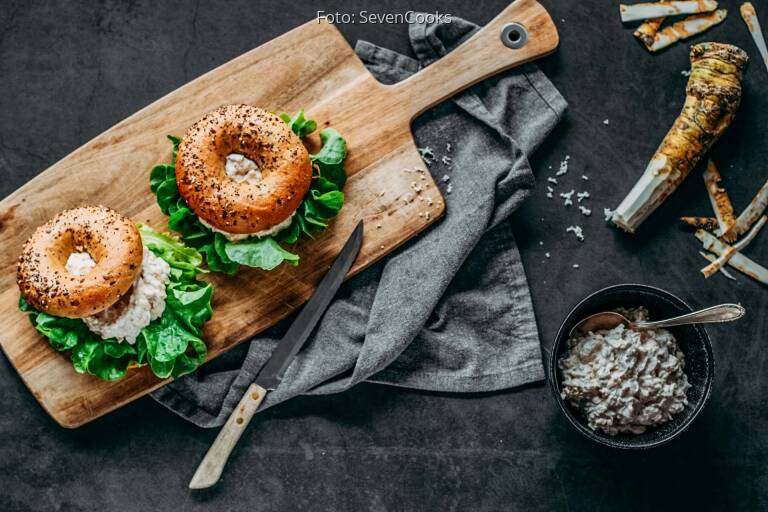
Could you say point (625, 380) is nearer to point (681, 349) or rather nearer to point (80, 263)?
point (681, 349)

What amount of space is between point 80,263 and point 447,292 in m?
1.62

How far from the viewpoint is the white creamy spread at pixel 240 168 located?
10.2 feet

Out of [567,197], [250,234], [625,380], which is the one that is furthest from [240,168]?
[625,380]

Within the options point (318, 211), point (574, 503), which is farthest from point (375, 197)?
point (574, 503)

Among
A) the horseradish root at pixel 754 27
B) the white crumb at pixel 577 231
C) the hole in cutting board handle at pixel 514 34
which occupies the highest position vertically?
the hole in cutting board handle at pixel 514 34

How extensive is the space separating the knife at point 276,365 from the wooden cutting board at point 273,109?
0.22ft

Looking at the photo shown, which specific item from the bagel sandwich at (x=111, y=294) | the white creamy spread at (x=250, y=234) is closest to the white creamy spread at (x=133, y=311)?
the bagel sandwich at (x=111, y=294)

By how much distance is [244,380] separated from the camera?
3.28 m

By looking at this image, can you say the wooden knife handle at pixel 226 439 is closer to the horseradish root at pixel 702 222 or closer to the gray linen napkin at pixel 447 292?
the gray linen napkin at pixel 447 292

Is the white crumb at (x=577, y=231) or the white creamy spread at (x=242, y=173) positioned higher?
the white creamy spread at (x=242, y=173)

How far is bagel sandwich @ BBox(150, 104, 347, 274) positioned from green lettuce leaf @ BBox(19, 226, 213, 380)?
11 cm

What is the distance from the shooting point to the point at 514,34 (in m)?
3.40

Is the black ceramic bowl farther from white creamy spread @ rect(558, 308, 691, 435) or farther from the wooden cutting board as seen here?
the wooden cutting board

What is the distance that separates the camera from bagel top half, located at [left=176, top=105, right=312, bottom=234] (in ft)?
9.74
